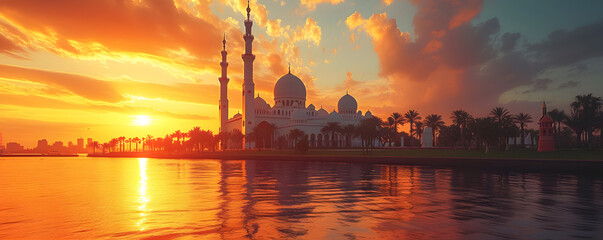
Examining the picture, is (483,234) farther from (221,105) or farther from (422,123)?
(221,105)

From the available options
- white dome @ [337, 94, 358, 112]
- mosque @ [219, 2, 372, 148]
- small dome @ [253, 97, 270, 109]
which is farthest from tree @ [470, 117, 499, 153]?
small dome @ [253, 97, 270, 109]

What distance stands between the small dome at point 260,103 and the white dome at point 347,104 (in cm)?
1926

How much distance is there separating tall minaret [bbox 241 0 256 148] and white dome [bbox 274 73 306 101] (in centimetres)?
1188

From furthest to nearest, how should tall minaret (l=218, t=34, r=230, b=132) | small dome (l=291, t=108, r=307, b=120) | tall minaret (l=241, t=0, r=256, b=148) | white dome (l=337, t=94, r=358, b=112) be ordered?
white dome (l=337, t=94, r=358, b=112)
tall minaret (l=218, t=34, r=230, b=132)
small dome (l=291, t=108, r=307, b=120)
tall minaret (l=241, t=0, r=256, b=148)

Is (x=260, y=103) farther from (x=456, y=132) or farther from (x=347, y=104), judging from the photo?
(x=456, y=132)

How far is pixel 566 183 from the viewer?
72.4 ft

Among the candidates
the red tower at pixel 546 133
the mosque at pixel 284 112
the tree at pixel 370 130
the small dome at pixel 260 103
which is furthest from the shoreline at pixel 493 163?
the small dome at pixel 260 103

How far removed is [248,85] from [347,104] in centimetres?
2799

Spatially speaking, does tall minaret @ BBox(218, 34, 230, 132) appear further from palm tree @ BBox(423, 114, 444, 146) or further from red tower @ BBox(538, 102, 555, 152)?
red tower @ BBox(538, 102, 555, 152)

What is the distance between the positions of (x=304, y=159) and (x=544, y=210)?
39147mm

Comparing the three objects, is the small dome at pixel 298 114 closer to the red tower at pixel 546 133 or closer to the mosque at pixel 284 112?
the mosque at pixel 284 112

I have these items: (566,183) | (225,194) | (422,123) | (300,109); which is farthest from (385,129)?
(225,194)

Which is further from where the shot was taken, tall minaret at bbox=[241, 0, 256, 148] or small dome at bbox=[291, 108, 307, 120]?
small dome at bbox=[291, 108, 307, 120]

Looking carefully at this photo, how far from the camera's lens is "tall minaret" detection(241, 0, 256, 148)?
322 ft
